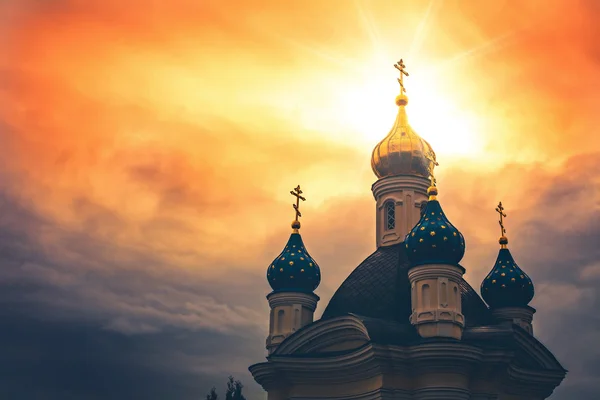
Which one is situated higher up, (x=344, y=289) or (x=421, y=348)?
(x=344, y=289)

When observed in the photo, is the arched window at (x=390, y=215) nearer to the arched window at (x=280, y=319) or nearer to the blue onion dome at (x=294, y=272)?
the blue onion dome at (x=294, y=272)

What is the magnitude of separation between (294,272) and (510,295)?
20.4ft

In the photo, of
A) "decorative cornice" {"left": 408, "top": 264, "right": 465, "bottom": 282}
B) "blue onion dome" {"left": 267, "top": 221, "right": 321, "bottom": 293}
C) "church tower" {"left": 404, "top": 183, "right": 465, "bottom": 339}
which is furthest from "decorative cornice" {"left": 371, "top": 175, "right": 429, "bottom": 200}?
"decorative cornice" {"left": 408, "top": 264, "right": 465, "bottom": 282}

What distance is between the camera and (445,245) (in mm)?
19406

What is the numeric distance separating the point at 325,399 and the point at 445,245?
4811 mm

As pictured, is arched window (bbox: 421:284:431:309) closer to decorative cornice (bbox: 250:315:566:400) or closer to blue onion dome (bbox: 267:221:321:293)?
decorative cornice (bbox: 250:315:566:400)

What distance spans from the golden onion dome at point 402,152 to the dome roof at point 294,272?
4297 mm

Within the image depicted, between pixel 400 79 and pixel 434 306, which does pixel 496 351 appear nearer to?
pixel 434 306

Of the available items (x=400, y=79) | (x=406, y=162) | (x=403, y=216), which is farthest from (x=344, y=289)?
(x=400, y=79)

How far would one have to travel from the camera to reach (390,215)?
24.8 m

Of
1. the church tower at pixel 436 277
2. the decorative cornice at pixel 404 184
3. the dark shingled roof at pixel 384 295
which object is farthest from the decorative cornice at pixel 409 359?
the decorative cornice at pixel 404 184

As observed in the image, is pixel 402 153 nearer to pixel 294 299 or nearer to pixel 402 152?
pixel 402 152

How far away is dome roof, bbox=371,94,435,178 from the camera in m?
25.1

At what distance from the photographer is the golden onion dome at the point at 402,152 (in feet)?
82.2
